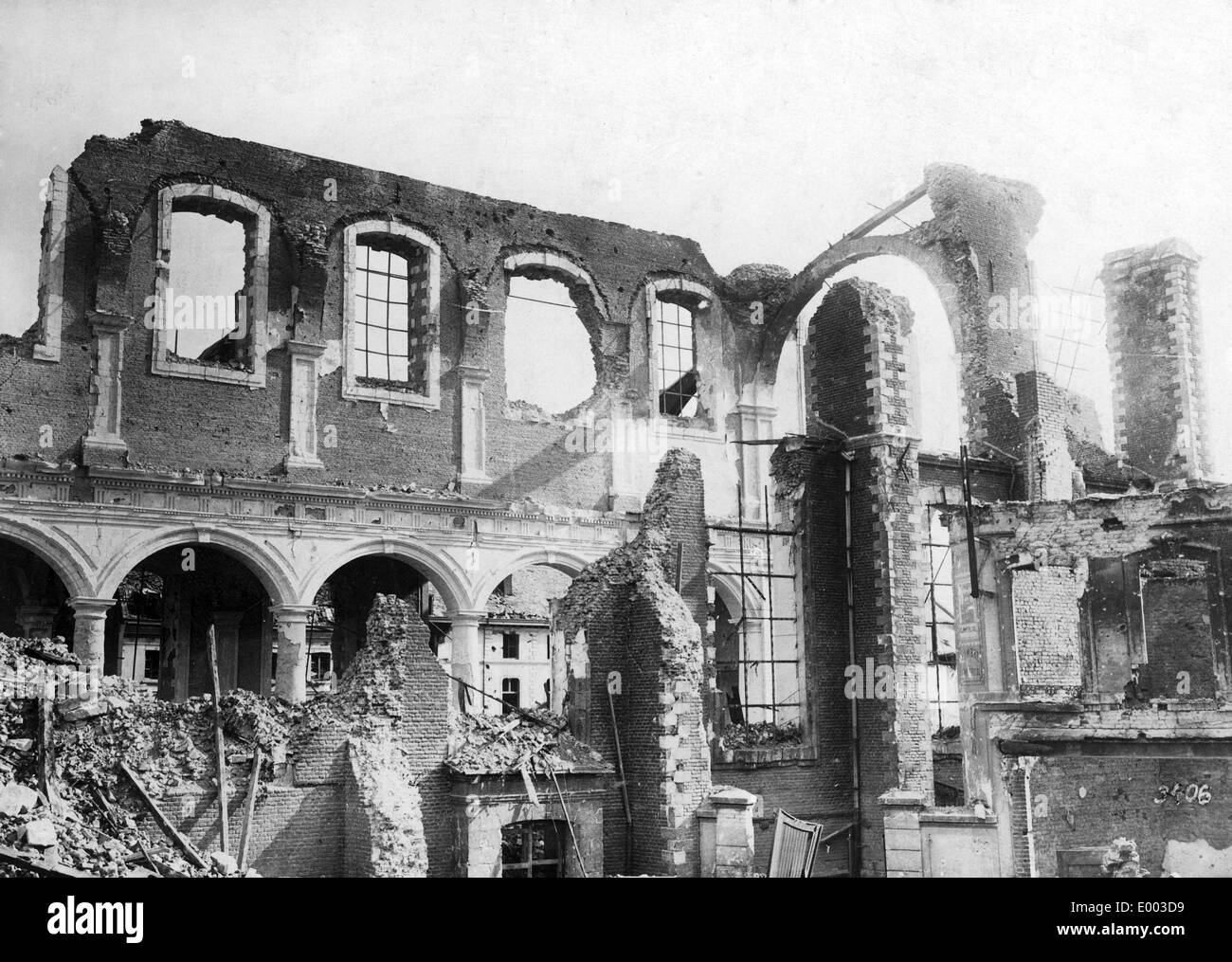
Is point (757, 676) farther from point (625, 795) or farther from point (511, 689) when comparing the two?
point (625, 795)

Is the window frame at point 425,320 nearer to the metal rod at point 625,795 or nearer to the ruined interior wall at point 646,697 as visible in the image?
the ruined interior wall at point 646,697

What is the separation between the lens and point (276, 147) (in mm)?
22094

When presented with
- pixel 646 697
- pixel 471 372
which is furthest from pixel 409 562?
pixel 646 697

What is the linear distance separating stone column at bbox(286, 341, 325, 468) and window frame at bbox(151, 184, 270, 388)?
546 mm

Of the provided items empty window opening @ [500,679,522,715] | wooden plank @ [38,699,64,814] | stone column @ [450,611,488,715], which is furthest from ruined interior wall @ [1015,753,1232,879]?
empty window opening @ [500,679,522,715]

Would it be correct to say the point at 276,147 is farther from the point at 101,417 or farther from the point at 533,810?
the point at 533,810

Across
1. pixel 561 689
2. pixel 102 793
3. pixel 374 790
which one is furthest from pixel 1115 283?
pixel 102 793

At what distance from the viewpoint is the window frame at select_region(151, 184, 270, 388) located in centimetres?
2061

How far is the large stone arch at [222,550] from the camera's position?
64.0 ft

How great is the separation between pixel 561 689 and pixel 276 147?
11.4m

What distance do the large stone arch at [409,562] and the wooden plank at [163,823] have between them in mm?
8813

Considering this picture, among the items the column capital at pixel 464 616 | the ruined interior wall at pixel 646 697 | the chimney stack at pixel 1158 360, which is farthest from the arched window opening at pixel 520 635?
the ruined interior wall at pixel 646 697

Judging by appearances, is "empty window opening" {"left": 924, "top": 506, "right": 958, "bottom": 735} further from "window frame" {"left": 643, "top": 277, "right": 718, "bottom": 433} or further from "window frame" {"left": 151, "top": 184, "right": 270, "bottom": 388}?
"window frame" {"left": 151, "top": 184, "right": 270, "bottom": 388}
